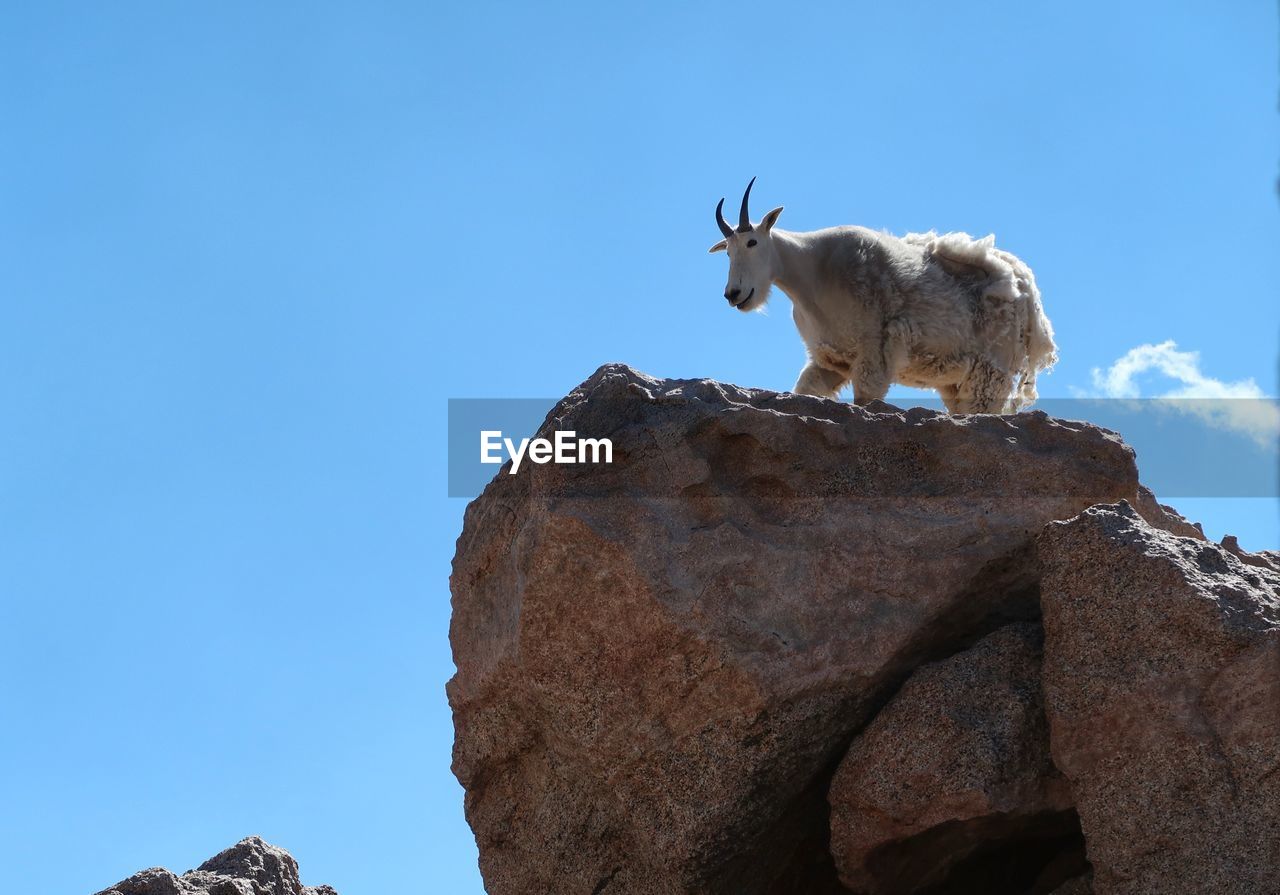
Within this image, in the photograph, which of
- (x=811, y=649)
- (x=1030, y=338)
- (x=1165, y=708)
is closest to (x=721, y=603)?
(x=811, y=649)

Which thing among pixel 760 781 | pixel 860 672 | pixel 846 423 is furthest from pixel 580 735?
pixel 846 423

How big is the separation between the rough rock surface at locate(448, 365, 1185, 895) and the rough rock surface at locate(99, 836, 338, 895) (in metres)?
0.95

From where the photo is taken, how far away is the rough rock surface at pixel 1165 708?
5.25m

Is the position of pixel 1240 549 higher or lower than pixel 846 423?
lower

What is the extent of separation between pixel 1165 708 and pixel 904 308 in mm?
5150

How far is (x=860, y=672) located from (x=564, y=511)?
1.45 meters

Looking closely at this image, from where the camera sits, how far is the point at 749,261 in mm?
10758

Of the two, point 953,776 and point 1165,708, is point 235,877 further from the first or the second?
point 1165,708

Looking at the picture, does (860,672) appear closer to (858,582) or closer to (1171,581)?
(858,582)

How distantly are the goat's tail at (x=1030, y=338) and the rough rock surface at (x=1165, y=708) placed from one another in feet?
15.4

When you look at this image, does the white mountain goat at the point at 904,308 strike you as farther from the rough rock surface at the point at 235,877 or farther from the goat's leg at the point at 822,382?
the rough rock surface at the point at 235,877

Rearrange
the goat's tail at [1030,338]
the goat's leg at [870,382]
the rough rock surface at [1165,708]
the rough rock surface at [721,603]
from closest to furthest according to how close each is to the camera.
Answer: the rough rock surface at [1165,708], the rough rock surface at [721,603], the goat's leg at [870,382], the goat's tail at [1030,338]

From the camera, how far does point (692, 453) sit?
6227 mm

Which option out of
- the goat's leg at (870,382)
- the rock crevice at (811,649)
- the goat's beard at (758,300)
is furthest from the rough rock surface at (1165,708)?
the goat's beard at (758,300)
